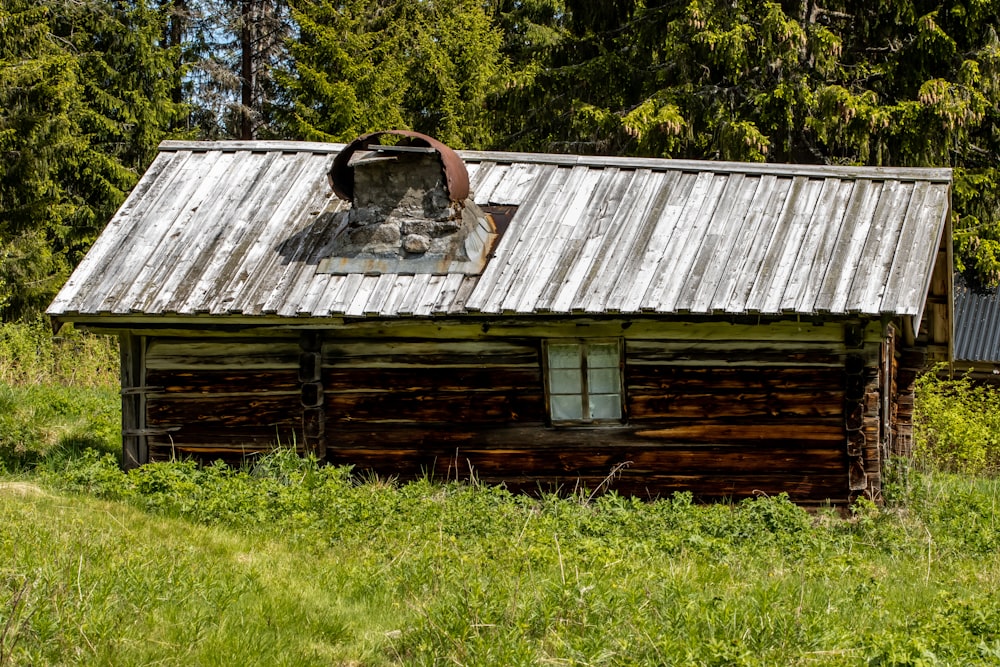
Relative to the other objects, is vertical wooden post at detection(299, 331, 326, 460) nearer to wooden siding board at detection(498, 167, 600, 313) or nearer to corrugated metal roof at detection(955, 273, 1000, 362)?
wooden siding board at detection(498, 167, 600, 313)

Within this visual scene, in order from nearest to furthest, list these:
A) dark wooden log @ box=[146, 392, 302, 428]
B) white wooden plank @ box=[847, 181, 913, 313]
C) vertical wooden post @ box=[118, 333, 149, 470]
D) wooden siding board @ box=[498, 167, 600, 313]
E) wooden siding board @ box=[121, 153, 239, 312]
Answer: white wooden plank @ box=[847, 181, 913, 313], wooden siding board @ box=[498, 167, 600, 313], wooden siding board @ box=[121, 153, 239, 312], dark wooden log @ box=[146, 392, 302, 428], vertical wooden post @ box=[118, 333, 149, 470]

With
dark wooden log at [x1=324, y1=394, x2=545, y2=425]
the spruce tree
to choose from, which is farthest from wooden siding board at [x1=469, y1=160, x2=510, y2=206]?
the spruce tree

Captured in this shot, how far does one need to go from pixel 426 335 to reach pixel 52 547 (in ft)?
15.3

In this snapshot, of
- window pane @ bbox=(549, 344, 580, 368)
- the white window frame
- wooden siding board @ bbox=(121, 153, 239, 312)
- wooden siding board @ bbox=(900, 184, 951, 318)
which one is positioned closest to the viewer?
wooden siding board @ bbox=(900, 184, 951, 318)

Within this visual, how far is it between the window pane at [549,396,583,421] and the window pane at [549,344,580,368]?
0.32 meters

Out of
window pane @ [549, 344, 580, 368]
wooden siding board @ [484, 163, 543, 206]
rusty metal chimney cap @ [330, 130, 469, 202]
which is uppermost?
rusty metal chimney cap @ [330, 130, 469, 202]

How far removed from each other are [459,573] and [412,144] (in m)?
5.68

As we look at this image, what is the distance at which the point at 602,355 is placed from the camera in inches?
425

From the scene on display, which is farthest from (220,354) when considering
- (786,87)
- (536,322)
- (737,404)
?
(786,87)

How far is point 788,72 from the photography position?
18688 mm

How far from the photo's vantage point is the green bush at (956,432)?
14523mm

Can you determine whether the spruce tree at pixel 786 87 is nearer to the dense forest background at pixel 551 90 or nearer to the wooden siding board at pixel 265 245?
the dense forest background at pixel 551 90

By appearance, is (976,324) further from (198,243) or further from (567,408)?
(198,243)

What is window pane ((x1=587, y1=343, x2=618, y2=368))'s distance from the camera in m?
10.8
